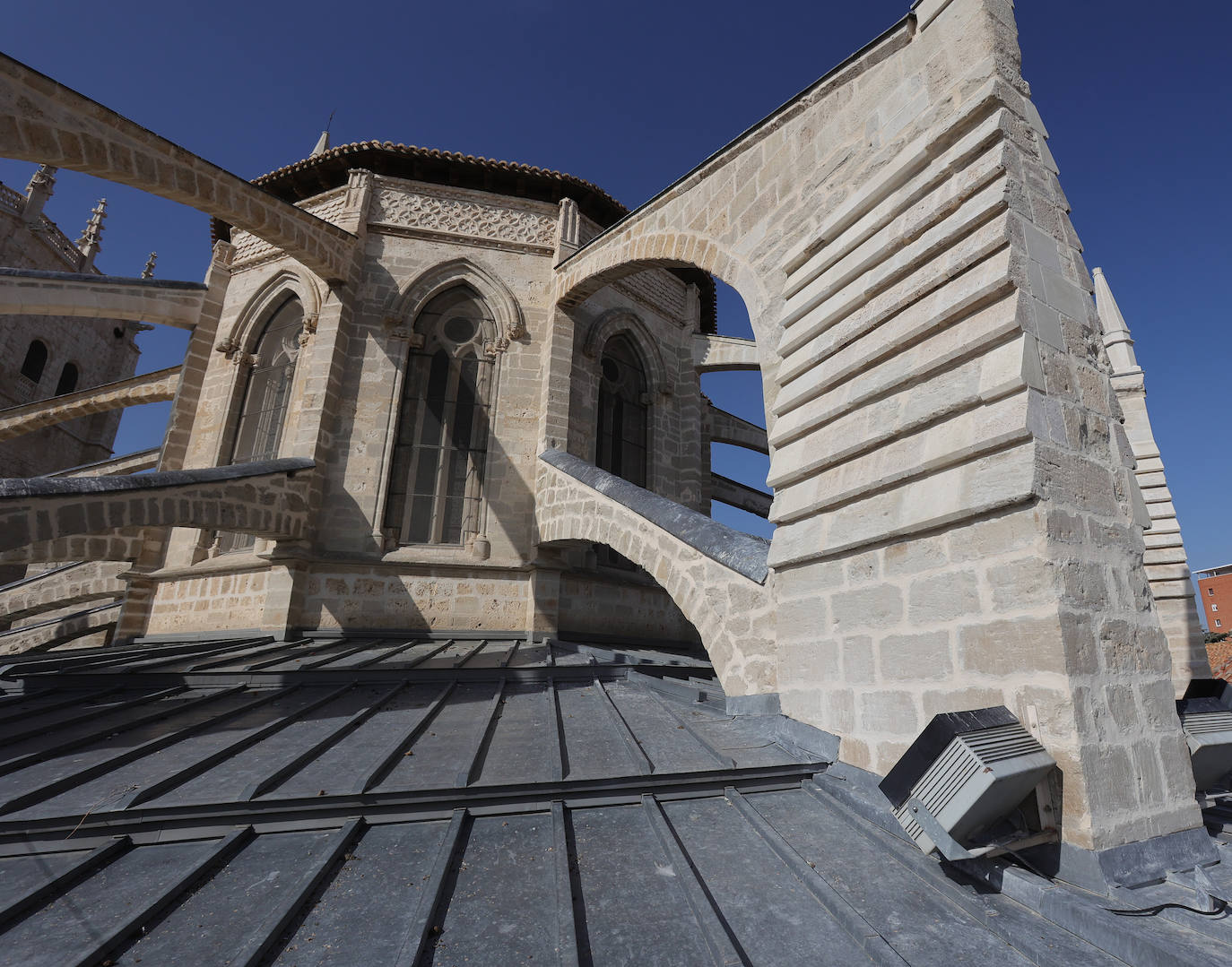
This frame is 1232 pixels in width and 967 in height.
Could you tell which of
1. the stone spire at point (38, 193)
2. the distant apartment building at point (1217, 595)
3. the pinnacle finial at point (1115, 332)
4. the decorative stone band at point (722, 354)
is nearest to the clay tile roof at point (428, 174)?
the decorative stone band at point (722, 354)

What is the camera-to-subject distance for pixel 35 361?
18.5m

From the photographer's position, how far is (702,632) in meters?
3.87

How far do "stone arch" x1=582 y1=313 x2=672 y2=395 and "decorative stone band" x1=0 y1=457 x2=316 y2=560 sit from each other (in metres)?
4.14

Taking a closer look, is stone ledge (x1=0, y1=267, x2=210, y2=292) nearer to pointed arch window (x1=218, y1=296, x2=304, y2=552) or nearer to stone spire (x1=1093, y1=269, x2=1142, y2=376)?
pointed arch window (x1=218, y1=296, x2=304, y2=552)

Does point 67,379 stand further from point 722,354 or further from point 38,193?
point 722,354

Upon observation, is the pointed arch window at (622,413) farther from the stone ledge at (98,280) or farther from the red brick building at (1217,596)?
the red brick building at (1217,596)

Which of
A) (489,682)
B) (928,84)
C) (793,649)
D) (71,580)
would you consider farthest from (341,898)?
(71,580)

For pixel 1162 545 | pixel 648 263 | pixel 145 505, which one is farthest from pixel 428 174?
pixel 1162 545

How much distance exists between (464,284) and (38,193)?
2082 centimetres

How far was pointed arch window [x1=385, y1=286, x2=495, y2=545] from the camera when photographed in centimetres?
753

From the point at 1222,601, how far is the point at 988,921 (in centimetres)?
4263

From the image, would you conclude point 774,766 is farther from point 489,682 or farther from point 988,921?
point 489,682

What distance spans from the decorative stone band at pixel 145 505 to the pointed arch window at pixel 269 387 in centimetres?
156

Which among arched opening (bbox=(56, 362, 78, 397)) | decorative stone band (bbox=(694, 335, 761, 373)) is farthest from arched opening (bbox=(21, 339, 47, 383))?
decorative stone band (bbox=(694, 335, 761, 373))
